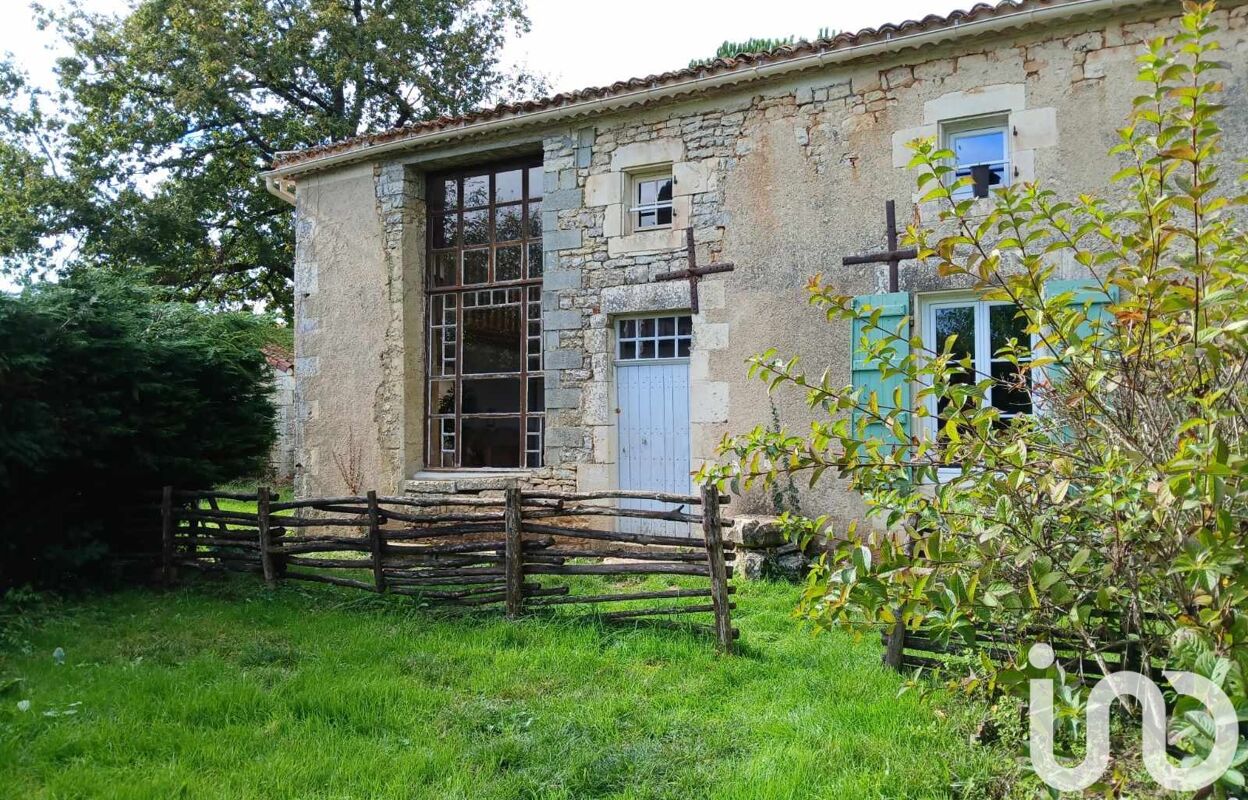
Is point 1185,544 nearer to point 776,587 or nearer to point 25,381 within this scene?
point 776,587

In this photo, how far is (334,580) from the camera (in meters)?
6.47

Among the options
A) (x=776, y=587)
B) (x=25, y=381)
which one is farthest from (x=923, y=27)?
(x=25, y=381)

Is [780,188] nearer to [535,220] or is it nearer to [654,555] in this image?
[535,220]

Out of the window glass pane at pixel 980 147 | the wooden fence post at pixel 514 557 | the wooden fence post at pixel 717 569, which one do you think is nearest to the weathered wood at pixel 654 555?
the wooden fence post at pixel 717 569

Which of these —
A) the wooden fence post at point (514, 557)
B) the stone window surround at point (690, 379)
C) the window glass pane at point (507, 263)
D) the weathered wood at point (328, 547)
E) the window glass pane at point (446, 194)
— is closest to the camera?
the wooden fence post at point (514, 557)

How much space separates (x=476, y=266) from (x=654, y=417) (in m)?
3.15

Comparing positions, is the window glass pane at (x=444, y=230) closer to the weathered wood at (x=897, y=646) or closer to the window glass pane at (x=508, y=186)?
the window glass pane at (x=508, y=186)

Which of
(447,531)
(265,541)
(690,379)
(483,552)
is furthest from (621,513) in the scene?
(265,541)

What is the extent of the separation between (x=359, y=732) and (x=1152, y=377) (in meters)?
3.62

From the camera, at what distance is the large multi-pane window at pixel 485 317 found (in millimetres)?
9500

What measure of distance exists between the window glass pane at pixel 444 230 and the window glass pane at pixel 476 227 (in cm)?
17

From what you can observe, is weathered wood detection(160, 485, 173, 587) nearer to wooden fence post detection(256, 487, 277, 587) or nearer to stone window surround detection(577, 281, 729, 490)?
wooden fence post detection(256, 487, 277, 587)

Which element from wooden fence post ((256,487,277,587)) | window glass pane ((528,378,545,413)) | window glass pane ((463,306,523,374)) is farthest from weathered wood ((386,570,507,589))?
window glass pane ((463,306,523,374))

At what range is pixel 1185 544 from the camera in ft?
6.55
